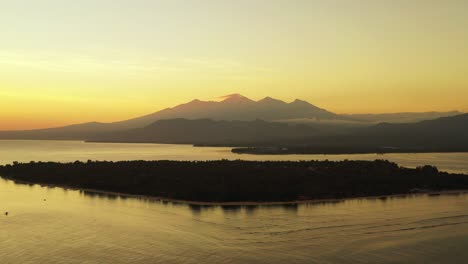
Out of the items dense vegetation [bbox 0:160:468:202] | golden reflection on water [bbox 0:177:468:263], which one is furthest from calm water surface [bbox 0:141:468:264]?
dense vegetation [bbox 0:160:468:202]

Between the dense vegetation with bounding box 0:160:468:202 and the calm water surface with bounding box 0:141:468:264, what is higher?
the dense vegetation with bounding box 0:160:468:202

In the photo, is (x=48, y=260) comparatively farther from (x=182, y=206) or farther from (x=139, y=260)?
(x=182, y=206)

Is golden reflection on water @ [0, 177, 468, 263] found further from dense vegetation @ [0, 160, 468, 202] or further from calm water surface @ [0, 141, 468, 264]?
dense vegetation @ [0, 160, 468, 202]

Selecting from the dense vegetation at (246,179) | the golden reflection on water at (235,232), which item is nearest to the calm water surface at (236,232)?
the golden reflection on water at (235,232)

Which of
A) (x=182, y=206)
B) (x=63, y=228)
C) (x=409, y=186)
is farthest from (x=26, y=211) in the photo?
(x=409, y=186)

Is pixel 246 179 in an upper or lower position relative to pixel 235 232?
upper

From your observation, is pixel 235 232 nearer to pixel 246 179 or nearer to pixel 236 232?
pixel 236 232

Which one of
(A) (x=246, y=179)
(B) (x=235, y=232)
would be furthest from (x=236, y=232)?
(A) (x=246, y=179)
